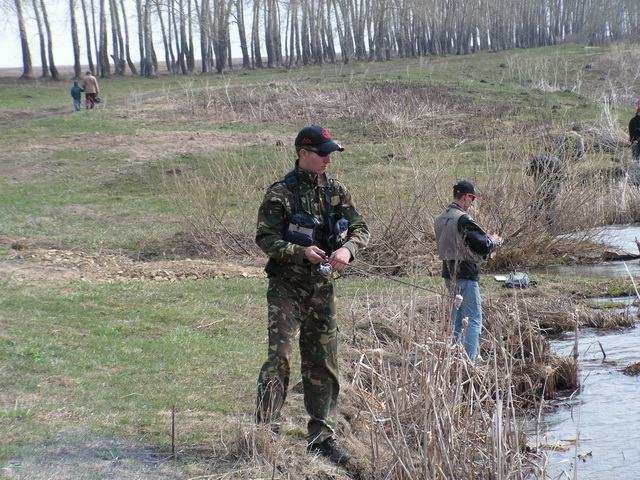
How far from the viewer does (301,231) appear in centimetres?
502

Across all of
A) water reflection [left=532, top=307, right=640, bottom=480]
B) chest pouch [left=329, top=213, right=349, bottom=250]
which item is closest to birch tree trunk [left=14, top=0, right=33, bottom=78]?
water reflection [left=532, top=307, right=640, bottom=480]

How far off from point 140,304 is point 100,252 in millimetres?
5240

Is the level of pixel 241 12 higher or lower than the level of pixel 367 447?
higher

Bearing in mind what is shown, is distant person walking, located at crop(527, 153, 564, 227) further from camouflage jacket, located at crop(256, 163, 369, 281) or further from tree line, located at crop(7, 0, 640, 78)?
tree line, located at crop(7, 0, 640, 78)

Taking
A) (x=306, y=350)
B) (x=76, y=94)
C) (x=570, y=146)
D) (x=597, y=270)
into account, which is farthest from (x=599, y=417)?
(x=76, y=94)

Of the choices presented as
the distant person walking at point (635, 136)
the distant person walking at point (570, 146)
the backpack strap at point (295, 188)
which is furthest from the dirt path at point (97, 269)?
the distant person walking at point (635, 136)

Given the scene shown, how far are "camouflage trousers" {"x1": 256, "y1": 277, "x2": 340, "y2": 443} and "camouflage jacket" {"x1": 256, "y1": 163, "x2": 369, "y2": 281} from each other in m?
0.10

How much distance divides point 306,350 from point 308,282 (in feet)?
1.54

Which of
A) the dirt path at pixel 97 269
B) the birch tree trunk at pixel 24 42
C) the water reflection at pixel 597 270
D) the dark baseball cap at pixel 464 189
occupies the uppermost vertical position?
the birch tree trunk at pixel 24 42

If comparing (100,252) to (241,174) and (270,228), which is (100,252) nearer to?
(241,174)

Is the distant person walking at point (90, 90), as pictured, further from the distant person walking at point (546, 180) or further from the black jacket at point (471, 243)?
the black jacket at point (471, 243)

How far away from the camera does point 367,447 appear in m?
5.73

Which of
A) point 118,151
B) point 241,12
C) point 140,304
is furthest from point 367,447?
point 241,12

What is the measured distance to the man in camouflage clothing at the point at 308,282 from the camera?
16.4 feet
